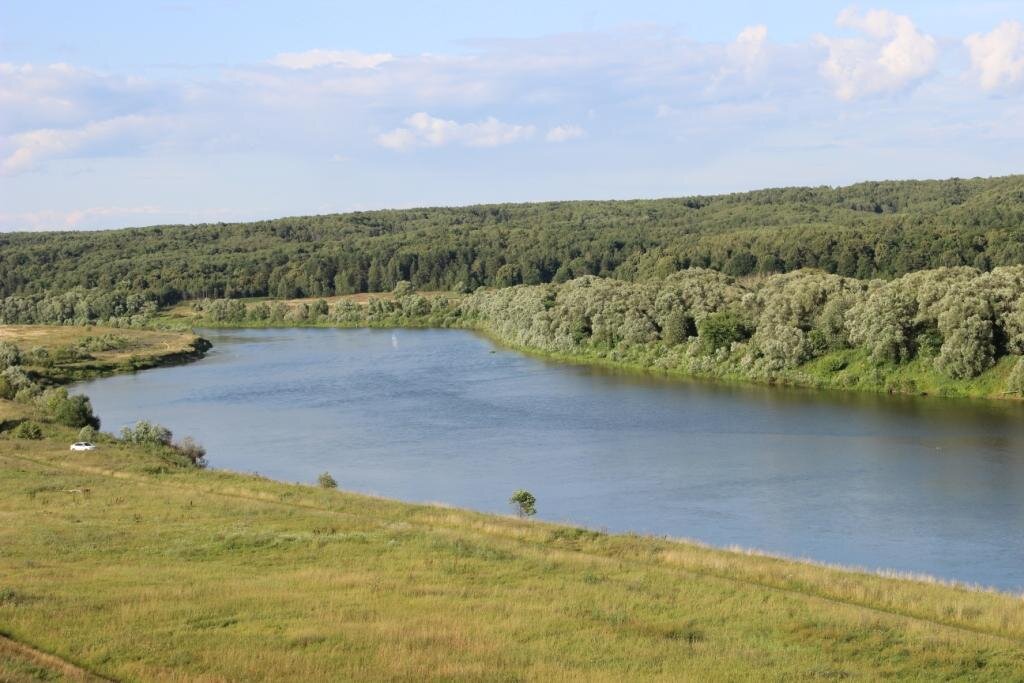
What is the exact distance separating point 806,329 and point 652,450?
18.9 metres

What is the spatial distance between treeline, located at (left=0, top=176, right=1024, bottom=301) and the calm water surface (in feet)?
Answer: 93.3

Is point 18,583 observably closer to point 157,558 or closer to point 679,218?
point 157,558

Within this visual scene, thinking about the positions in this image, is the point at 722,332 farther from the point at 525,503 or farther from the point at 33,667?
the point at 33,667

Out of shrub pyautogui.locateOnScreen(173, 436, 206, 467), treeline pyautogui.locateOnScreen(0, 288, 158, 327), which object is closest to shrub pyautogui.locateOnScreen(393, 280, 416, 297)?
Answer: treeline pyautogui.locateOnScreen(0, 288, 158, 327)

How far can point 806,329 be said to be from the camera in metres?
53.1

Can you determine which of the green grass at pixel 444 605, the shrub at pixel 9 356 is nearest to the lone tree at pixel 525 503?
the green grass at pixel 444 605

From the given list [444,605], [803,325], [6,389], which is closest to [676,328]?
[803,325]

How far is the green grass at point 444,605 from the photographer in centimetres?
1300

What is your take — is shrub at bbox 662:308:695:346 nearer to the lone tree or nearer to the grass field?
the grass field

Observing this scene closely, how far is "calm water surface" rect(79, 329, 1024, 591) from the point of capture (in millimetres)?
26953

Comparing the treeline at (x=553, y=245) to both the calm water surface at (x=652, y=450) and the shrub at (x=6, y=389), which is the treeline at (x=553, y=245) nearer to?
the calm water surface at (x=652, y=450)

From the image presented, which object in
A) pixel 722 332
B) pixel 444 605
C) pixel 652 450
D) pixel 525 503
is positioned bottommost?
pixel 652 450

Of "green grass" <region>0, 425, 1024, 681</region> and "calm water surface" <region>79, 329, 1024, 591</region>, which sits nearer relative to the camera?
"green grass" <region>0, 425, 1024, 681</region>

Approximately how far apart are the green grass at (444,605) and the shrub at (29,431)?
13.1 metres
